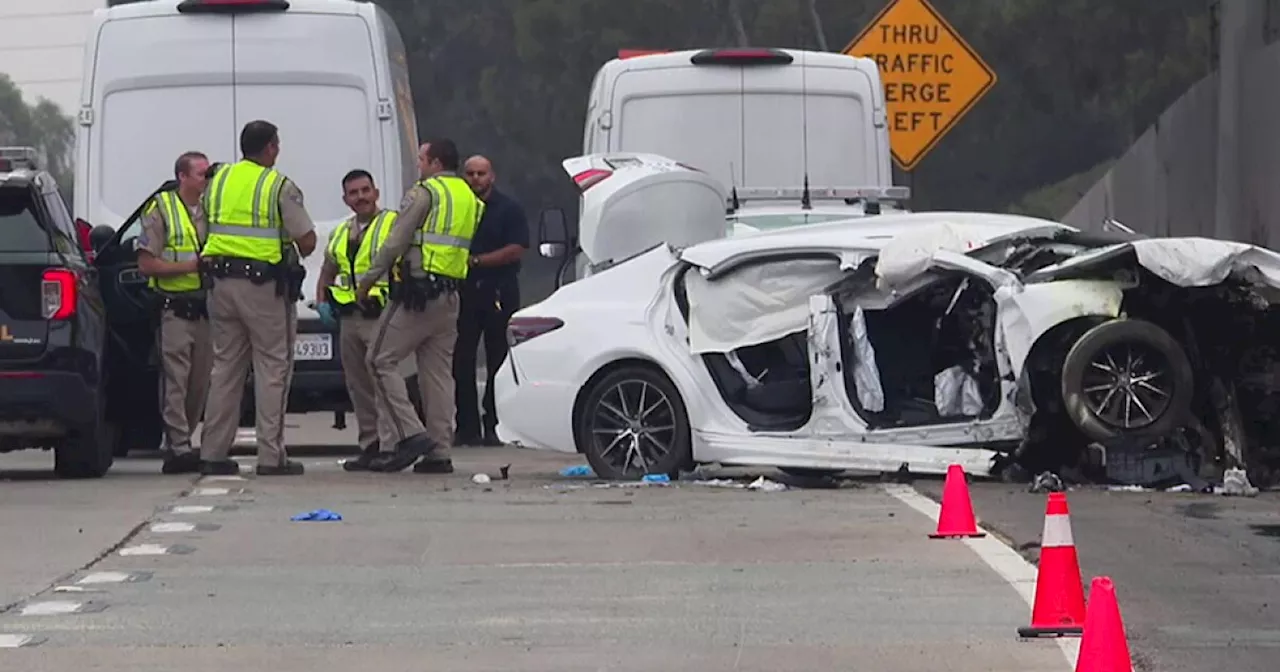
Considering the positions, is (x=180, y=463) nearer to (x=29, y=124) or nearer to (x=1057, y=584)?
(x=1057, y=584)

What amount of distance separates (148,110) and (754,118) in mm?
4242

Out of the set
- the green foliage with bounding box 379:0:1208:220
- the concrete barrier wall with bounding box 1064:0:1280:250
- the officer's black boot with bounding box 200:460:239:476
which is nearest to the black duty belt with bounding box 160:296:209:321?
the officer's black boot with bounding box 200:460:239:476

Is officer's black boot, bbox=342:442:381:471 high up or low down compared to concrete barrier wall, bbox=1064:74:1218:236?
down

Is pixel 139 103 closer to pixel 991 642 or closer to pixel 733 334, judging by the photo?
pixel 733 334

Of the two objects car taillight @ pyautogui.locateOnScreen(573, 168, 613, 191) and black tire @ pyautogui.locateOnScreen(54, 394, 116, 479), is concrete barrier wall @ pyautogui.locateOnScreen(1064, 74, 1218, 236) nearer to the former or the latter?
car taillight @ pyautogui.locateOnScreen(573, 168, 613, 191)

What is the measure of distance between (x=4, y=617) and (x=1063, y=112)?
36247 millimetres

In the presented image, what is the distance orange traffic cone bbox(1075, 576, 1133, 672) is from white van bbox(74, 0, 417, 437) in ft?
35.8

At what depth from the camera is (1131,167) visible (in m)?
32.9

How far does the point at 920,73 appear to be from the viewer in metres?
25.0

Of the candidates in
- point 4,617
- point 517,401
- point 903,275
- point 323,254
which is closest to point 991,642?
point 4,617

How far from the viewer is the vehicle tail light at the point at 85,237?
53.4 feet

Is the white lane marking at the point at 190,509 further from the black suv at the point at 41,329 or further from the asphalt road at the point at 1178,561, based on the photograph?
the asphalt road at the point at 1178,561

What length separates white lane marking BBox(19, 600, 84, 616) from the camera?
9.65 meters

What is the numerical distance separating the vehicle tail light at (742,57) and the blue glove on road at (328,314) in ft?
10.8
